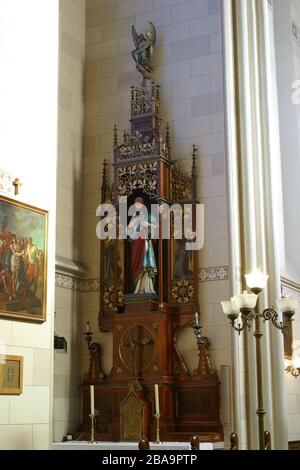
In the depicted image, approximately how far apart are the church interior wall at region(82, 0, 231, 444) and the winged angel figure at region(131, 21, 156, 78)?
0.16 meters

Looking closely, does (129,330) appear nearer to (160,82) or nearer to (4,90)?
(160,82)

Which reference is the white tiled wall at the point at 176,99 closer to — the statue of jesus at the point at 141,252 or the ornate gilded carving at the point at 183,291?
the ornate gilded carving at the point at 183,291

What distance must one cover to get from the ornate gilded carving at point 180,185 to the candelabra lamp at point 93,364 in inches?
110

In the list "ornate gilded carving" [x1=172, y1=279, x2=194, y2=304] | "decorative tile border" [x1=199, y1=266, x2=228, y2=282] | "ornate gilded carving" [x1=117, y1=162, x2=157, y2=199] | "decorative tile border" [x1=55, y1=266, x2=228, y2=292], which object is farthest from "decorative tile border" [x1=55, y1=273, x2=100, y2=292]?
"decorative tile border" [x1=199, y1=266, x2=228, y2=282]

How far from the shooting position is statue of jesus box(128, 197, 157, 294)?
12.5 m

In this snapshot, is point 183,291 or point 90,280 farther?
point 90,280

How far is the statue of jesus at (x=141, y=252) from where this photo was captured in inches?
491

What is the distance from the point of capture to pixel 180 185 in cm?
1303

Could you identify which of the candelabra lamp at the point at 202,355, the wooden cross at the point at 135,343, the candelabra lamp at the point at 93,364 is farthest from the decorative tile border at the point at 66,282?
the candelabra lamp at the point at 202,355

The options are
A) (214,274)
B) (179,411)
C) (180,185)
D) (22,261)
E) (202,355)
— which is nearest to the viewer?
(22,261)

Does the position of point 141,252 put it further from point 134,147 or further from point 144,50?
point 144,50

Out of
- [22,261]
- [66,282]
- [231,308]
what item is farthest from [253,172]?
[22,261]

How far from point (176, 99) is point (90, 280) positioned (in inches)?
143
